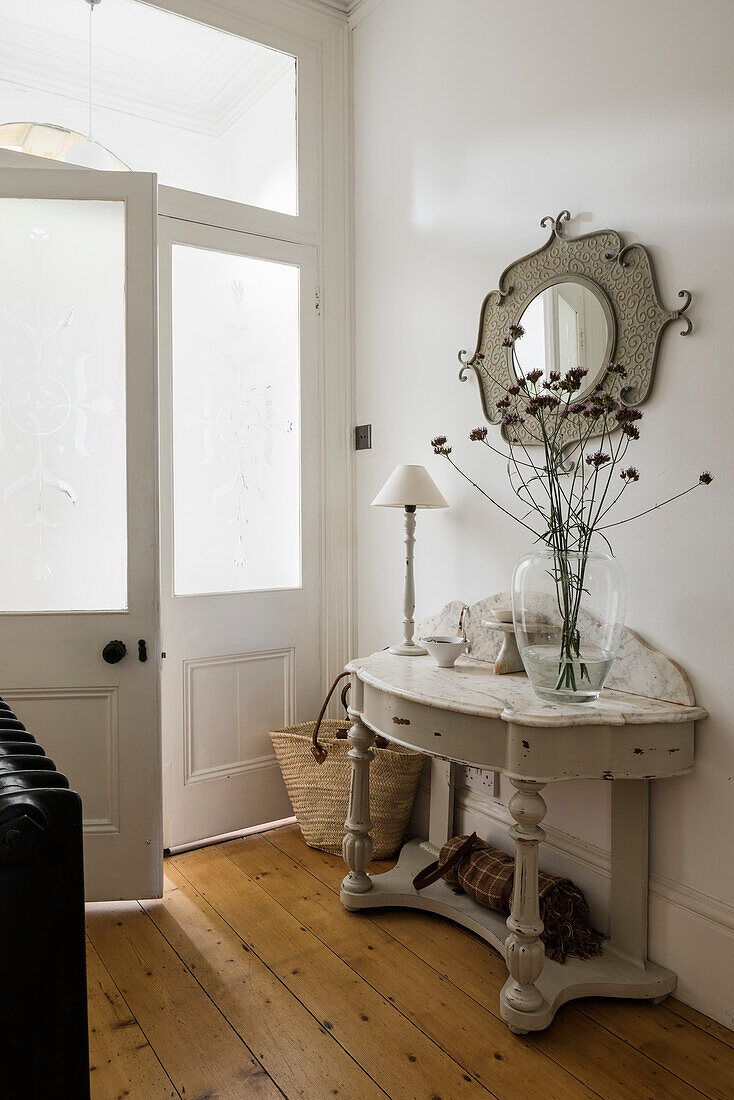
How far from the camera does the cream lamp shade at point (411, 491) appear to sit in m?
2.44

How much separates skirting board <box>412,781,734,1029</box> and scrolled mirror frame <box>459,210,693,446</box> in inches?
47.1

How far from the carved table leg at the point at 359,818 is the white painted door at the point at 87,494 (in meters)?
0.61

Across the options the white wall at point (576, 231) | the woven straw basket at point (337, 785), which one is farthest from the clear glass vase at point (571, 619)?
the woven straw basket at point (337, 785)

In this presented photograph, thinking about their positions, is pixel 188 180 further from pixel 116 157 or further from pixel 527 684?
pixel 527 684

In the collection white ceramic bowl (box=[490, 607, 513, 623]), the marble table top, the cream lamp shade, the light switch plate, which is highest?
the light switch plate

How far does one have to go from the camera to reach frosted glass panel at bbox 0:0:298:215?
2.50 meters

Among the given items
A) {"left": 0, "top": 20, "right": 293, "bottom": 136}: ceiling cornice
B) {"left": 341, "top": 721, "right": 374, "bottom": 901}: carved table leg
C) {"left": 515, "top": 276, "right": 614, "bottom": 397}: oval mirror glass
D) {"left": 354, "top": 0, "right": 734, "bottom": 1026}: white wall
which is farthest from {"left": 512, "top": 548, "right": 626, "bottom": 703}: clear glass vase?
{"left": 0, "top": 20, "right": 293, "bottom": 136}: ceiling cornice

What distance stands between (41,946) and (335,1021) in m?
1.40

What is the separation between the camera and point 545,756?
1.73 metres

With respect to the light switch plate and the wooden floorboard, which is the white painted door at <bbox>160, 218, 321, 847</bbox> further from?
the wooden floorboard

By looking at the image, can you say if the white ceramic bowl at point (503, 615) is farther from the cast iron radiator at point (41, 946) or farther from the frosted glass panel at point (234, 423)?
the cast iron radiator at point (41, 946)

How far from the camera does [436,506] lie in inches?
97.0

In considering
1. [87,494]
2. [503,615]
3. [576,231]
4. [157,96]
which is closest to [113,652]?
[87,494]

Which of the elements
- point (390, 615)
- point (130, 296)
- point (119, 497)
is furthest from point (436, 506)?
point (130, 296)
